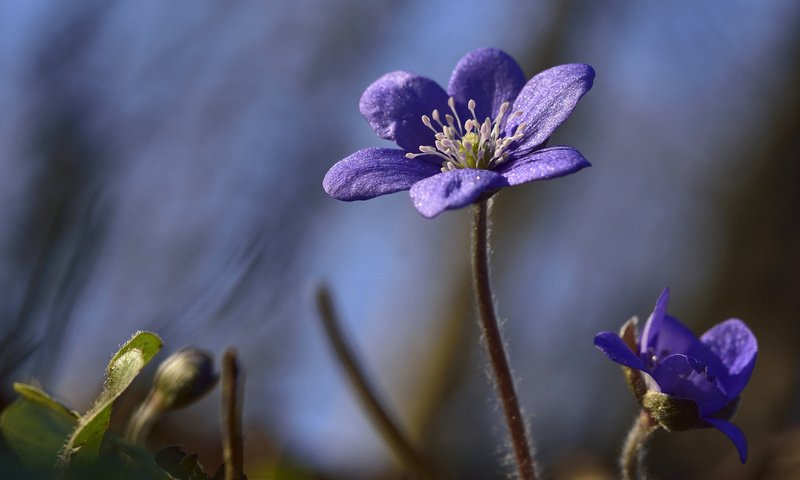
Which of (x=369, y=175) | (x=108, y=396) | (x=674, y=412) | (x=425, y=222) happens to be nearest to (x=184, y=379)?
(x=108, y=396)

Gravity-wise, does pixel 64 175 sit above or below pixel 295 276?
above

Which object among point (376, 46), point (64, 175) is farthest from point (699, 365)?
point (376, 46)

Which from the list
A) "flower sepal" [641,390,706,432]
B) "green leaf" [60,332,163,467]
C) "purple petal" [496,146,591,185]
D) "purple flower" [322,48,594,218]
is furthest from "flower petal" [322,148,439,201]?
"flower sepal" [641,390,706,432]

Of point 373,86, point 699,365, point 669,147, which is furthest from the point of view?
point 669,147

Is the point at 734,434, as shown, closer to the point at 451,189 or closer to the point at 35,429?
the point at 451,189

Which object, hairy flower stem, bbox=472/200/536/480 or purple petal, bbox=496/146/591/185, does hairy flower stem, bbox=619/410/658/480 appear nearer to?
hairy flower stem, bbox=472/200/536/480

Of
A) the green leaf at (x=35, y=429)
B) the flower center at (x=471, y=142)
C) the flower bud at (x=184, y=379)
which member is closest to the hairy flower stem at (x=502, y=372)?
the flower center at (x=471, y=142)

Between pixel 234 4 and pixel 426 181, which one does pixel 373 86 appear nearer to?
pixel 426 181

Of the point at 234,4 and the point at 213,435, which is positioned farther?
the point at 234,4
